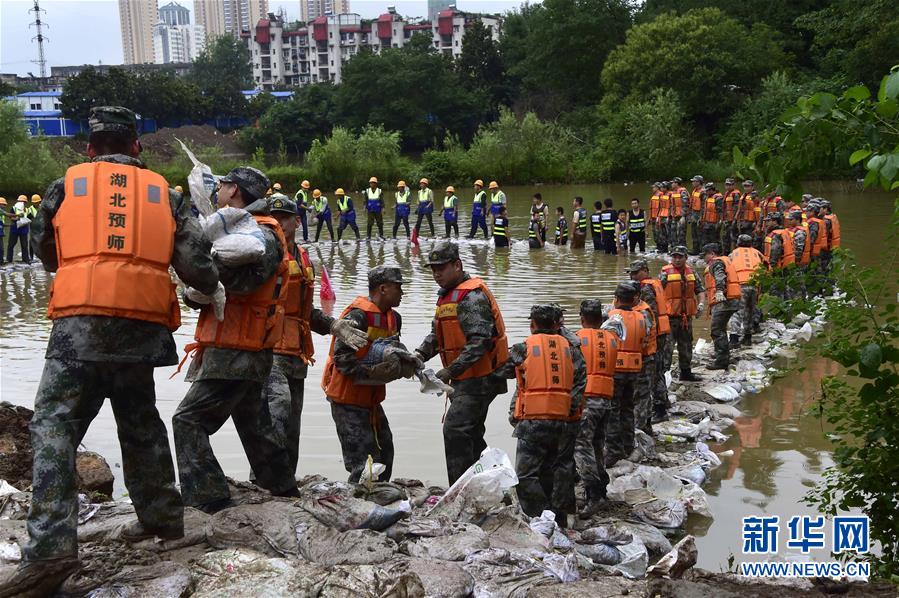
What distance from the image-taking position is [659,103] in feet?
163

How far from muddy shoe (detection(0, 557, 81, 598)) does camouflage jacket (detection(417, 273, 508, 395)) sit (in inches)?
136

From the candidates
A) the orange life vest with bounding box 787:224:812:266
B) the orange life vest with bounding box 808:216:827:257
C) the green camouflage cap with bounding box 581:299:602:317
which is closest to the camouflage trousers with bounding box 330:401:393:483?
the green camouflage cap with bounding box 581:299:602:317

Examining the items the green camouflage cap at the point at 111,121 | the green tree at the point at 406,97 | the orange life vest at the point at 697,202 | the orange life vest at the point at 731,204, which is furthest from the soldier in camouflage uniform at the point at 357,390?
the green tree at the point at 406,97

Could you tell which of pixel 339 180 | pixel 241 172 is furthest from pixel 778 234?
pixel 339 180

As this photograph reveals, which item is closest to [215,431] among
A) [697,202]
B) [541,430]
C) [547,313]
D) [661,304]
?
[541,430]

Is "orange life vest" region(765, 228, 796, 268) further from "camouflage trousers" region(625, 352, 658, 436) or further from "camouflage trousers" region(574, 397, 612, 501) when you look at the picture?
"camouflage trousers" region(574, 397, 612, 501)

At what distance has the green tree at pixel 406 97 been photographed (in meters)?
70.2

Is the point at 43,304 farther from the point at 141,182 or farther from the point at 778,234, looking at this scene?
the point at 141,182

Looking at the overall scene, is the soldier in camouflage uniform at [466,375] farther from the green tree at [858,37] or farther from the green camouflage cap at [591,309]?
the green tree at [858,37]

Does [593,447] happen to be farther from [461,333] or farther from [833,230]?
[833,230]

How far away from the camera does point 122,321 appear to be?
4215 mm

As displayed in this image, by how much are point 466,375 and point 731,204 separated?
15659mm

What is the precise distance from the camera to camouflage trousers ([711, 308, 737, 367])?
1255 centimetres

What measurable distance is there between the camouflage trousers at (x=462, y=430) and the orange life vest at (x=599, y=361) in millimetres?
1209
